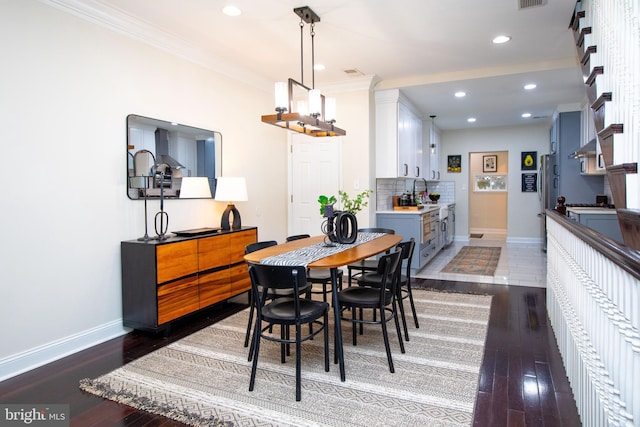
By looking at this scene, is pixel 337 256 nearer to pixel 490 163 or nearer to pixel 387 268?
pixel 387 268

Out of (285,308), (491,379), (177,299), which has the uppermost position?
(285,308)

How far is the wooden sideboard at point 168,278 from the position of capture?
322 centimetres

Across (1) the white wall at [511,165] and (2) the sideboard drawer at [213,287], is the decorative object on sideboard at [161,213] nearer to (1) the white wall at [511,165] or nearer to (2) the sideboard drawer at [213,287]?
(2) the sideboard drawer at [213,287]

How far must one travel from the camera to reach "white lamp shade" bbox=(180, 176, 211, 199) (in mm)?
3863

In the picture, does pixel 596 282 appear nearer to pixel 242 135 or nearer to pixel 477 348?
pixel 477 348

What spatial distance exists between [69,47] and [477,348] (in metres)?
3.85

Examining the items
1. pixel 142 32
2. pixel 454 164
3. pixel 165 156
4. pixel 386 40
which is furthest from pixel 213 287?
pixel 454 164

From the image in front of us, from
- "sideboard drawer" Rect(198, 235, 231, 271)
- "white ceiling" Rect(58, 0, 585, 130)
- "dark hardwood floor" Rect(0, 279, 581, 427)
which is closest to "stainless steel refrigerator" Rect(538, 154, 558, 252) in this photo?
"white ceiling" Rect(58, 0, 585, 130)

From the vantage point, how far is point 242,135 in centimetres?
492

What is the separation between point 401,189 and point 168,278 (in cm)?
472

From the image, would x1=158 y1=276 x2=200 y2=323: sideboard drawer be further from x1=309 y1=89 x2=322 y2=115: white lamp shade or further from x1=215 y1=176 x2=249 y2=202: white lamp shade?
x1=309 y1=89 x2=322 y2=115: white lamp shade

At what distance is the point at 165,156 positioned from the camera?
12.4ft

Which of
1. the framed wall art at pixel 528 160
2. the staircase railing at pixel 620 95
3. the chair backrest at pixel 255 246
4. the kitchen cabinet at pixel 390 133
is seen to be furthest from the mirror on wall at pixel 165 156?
the framed wall art at pixel 528 160

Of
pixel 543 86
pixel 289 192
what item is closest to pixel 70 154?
pixel 289 192
